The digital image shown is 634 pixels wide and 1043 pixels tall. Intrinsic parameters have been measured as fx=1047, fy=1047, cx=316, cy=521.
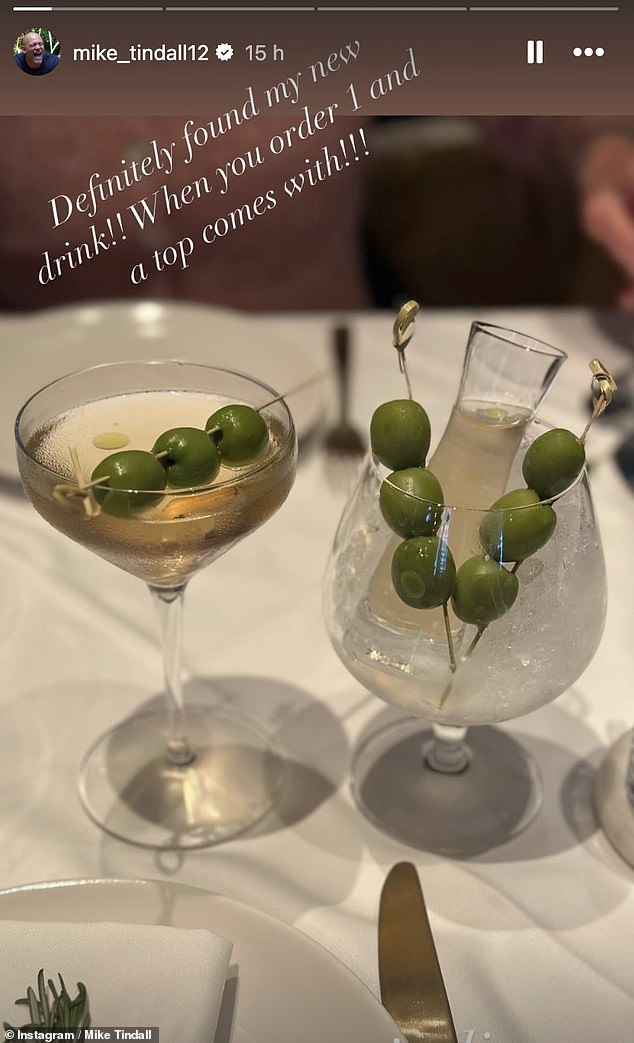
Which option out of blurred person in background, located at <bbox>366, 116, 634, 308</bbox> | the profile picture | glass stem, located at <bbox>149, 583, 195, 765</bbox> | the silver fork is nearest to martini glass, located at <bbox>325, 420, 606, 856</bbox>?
glass stem, located at <bbox>149, 583, 195, 765</bbox>

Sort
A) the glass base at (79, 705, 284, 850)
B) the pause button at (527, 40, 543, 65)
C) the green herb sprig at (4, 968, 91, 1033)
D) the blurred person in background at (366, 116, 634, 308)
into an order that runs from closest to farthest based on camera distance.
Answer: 1. the green herb sprig at (4, 968, 91, 1033)
2. the glass base at (79, 705, 284, 850)
3. the pause button at (527, 40, 543, 65)
4. the blurred person in background at (366, 116, 634, 308)

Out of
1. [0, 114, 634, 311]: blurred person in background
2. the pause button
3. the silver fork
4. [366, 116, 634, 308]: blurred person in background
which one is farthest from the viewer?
[366, 116, 634, 308]: blurred person in background

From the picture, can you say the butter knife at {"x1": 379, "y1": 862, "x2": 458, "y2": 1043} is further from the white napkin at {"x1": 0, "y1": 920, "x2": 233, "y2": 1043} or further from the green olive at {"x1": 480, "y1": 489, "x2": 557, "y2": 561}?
the green olive at {"x1": 480, "y1": 489, "x2": 557, "y2": 561}

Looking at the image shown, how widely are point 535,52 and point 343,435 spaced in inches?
14.6

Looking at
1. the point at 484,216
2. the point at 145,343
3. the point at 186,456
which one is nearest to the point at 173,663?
the point at 186,456

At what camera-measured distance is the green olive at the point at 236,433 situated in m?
0.59

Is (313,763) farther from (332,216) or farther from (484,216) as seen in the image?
(484,216)

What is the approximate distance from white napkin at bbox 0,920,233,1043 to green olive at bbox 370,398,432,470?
10.2 inches

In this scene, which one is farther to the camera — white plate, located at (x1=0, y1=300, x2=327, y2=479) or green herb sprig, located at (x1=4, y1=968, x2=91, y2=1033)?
white plate, located at (x1=0, y1=300, x2=327, y2=479)

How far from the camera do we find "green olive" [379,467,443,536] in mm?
544

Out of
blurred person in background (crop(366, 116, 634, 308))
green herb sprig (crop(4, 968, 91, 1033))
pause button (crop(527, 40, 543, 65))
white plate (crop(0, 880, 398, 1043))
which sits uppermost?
pause button (crop(527, 40, 543, 65))

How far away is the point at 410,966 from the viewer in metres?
0.55

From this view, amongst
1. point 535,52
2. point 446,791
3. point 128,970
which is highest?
point 535,52

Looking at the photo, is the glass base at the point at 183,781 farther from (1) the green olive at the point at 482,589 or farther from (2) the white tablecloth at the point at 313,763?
(1) the green olive at the point at 482,589
